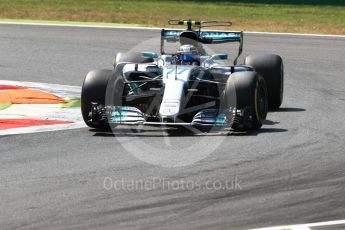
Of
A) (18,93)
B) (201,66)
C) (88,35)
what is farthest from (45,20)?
(201,66)

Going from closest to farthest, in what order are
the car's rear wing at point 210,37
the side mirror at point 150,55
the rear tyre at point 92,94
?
the rear tyre at point 92,94
the side mirror at point 150,55
the car's rear wing at point 210,37

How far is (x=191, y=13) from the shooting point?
33281 millimetres

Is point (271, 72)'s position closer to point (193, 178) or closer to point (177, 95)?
point (177, 95)

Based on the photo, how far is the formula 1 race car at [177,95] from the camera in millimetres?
12016

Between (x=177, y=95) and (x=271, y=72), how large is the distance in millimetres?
2422

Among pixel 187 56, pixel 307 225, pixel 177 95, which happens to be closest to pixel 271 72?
pixel 187 56

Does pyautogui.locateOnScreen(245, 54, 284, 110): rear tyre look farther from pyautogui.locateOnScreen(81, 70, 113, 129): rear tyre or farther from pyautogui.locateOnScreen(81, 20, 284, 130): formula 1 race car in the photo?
pyautogui.locateOnScreen(81, 70, 113, 129): rear tyre

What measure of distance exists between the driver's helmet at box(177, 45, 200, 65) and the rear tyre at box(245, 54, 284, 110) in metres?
1.15

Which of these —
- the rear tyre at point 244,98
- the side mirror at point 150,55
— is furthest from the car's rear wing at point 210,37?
the rear tyre at point 244,98

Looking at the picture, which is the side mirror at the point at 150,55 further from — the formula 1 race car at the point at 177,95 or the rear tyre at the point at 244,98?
the rear tyre at the point at 244,98

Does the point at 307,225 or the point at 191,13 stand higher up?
the point at 307,225

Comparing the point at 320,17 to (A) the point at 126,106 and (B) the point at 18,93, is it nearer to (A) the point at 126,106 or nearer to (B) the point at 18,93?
(B) the point at 18,93

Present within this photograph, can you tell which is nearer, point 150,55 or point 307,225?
point 307,225

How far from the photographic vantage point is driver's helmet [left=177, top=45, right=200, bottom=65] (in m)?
13.2
